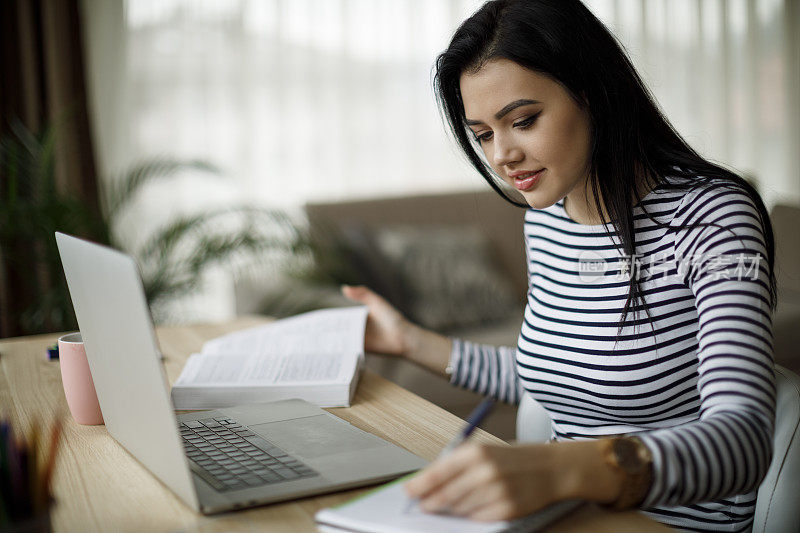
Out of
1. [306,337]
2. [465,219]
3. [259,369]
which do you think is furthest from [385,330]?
[465,219]

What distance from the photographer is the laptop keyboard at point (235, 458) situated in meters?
0.76

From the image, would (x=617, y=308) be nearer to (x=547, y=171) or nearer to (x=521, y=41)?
(x=547, y=171)

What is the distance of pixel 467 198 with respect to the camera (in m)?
3.21

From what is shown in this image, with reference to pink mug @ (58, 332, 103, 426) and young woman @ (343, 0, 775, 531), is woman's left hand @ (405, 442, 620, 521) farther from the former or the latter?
pink mug @ (58, 332, 103, 426)

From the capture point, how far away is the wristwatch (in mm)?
674

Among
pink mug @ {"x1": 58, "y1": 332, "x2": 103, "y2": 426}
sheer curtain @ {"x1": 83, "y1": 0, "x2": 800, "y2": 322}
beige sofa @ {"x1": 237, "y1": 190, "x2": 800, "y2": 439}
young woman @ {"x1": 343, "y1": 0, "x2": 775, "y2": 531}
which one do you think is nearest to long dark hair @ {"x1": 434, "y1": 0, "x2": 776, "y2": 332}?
young woman @ {"x1": 343, "y1": 0, "x2": 775, "y2": 531}

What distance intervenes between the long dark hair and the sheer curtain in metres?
2.15

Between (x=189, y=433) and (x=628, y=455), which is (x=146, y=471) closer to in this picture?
(x=189, y=433)

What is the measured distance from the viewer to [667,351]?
102cm

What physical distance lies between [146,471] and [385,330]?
54 cm

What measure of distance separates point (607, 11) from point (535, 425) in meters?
3.32

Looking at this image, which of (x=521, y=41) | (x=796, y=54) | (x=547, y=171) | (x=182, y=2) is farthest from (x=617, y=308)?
(x=796, y=54)

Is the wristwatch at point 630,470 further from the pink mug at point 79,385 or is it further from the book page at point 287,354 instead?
the pink mug at point 79,385

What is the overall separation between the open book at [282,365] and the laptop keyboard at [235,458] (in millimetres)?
139
